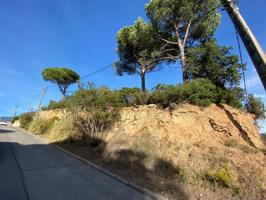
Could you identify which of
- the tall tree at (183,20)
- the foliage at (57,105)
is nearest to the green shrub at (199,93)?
the tall tree at (183,20)

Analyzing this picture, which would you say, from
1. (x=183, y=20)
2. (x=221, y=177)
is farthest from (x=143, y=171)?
(x=183, y=20)

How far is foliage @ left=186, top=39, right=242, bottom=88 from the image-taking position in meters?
10.6

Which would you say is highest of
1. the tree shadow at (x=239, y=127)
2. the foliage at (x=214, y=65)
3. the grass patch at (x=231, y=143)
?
the foliage at (x=214, y=65)

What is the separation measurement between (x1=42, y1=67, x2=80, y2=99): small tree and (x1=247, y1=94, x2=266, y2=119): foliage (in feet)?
86.8

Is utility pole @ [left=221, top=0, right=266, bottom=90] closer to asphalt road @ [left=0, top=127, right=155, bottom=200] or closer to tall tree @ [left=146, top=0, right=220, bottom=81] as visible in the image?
asphalt road @ [left=0, top=127, right=155, bottom=200]

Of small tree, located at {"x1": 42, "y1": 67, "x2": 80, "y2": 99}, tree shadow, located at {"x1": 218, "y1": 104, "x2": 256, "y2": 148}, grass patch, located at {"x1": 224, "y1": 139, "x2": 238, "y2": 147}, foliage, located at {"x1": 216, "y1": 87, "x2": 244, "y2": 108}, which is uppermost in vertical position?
small tree, located at {"x1": 42, "y1": 67, "x2": 80, "y2": 99}

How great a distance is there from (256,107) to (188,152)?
4612 millimetres

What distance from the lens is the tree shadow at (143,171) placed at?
5.29 meters

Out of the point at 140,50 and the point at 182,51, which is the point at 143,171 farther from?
the point at 140,50

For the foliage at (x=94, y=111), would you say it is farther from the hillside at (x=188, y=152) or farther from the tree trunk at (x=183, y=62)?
the tree trunk at (x=183, y=62)

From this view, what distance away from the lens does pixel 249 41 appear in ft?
17.0

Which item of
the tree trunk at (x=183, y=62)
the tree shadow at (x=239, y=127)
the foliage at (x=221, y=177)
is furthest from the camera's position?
the tree trunk at (x=183, y=62)

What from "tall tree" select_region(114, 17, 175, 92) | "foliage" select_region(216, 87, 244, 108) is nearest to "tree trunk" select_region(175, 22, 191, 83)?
"tall tree" select_region(114, 17, 175, 92)

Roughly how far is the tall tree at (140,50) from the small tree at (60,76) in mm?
16741
